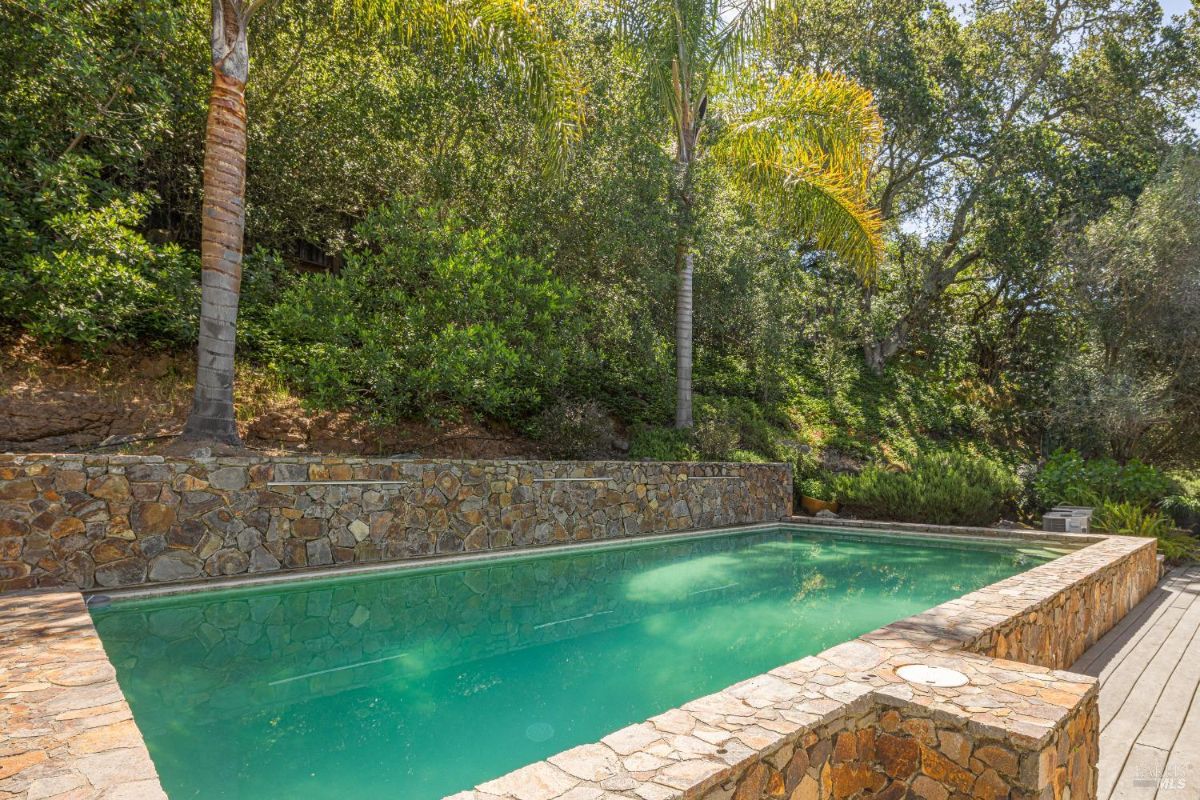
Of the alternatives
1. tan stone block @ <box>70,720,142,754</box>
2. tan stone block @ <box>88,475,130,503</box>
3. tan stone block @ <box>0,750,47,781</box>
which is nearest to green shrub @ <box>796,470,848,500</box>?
tan stone block @ <box>88,475,130,503</box>

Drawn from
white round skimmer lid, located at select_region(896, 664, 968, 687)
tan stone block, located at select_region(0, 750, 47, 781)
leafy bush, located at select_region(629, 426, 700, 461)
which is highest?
leafy bush, located at select_region(629, 426, 700, 461)

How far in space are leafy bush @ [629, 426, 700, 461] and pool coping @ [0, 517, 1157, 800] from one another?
7.64 m

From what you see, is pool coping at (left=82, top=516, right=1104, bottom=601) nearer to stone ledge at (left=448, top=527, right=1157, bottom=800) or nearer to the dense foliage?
the dense foliage

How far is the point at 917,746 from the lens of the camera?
267 cm

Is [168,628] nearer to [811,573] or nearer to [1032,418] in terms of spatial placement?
[811,573]

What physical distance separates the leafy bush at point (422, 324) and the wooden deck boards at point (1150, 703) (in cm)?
698

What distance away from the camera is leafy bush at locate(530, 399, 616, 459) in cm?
1076

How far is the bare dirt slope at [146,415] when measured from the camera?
7.97m

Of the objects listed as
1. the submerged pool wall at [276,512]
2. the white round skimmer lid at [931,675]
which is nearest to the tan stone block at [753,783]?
the white round skimmer lid at [931,675]

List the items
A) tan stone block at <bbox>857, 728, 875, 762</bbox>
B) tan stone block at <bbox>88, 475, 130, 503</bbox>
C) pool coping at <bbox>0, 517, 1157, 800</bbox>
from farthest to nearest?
tan stone block at <bbox>88, 475, 130, 503</bbox> → tan stone block at <bbox>857, 728, 875, 762</bbox> → pool coping at <bbox>0, 517, 1157, 800</bbox>

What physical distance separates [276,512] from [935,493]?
435 inches

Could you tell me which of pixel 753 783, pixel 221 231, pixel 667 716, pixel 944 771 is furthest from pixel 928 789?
pixel 221 231

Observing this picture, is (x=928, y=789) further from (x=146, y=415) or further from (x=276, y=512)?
(x=146, y=415)

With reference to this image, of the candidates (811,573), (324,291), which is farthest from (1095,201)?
(324,291)
